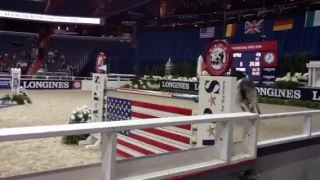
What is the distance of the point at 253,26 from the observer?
65.1 feet

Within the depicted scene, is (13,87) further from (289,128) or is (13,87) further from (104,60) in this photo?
(289,128)

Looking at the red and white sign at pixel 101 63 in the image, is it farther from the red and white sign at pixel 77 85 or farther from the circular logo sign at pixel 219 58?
the red and white sign at pixel 77 85

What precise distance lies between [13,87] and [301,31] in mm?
13366

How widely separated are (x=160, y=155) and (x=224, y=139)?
0.56 m

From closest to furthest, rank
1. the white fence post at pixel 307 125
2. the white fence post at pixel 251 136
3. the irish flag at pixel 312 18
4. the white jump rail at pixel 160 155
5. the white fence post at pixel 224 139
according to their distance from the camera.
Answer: the white jump rail at pixel 160 155 → the white fence post at pixel 224 139 → the white fence post at pixel 251 136 → the white fence post at pixel 307 125 → the irish flag at pixel 312 18

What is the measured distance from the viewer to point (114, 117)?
16.5 feet

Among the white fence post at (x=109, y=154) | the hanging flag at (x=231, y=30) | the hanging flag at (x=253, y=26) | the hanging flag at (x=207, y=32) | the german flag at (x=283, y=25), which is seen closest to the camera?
the white fence post at (x=109, y=154)

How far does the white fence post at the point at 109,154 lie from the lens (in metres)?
2.18

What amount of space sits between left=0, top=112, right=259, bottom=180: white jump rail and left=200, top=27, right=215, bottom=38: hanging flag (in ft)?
63.0

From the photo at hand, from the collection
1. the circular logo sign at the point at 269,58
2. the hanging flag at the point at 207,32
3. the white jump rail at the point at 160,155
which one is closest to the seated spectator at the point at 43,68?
the hanging flag at the point at 207,32

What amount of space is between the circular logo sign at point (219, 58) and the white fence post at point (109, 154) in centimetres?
176

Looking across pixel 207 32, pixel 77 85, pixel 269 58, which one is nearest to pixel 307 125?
pixel 269 58

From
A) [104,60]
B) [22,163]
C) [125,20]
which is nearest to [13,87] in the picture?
[104,60]

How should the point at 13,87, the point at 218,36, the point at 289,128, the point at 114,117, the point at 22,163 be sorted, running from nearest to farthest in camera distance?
the point at 22,163
the point at 114,117
the point at 289,128
the point at 13,87
the point at 218,36
